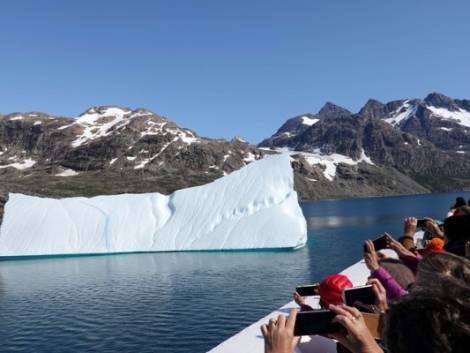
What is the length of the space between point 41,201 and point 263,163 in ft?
77.9

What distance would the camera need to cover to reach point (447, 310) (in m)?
1.93

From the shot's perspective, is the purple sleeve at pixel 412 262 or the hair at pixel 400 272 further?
the hair at pixel 400 272

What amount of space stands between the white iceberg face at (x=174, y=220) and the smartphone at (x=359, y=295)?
126 feet

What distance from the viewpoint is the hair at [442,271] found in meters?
2.06

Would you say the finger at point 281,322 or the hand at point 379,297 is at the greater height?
the finger at point 281,322

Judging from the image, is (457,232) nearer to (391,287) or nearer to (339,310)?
(391,287)

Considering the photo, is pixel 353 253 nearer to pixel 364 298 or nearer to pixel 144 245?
pixel 144 245

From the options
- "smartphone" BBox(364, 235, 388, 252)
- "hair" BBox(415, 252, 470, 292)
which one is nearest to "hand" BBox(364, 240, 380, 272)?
"smartphone" BBox(364, 235, 388, 252)

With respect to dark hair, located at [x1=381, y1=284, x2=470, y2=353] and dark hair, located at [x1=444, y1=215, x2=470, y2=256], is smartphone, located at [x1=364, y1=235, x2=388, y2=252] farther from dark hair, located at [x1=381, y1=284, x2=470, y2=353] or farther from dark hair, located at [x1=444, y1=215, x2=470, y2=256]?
dark hair, located at [x1=381, y1=284, x2=470, y2=353]

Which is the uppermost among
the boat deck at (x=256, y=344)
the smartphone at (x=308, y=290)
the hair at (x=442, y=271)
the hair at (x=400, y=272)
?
the hair at (x=442, y=271)

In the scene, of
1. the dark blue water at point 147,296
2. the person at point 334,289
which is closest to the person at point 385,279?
the person at point 334,289

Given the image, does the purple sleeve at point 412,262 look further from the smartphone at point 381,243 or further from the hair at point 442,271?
the hair at point 442,271

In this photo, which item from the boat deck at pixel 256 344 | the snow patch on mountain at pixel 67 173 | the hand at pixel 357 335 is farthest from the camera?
the snow patch on mountain at pixel 67 173

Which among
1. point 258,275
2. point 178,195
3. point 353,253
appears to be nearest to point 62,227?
point 178,195
